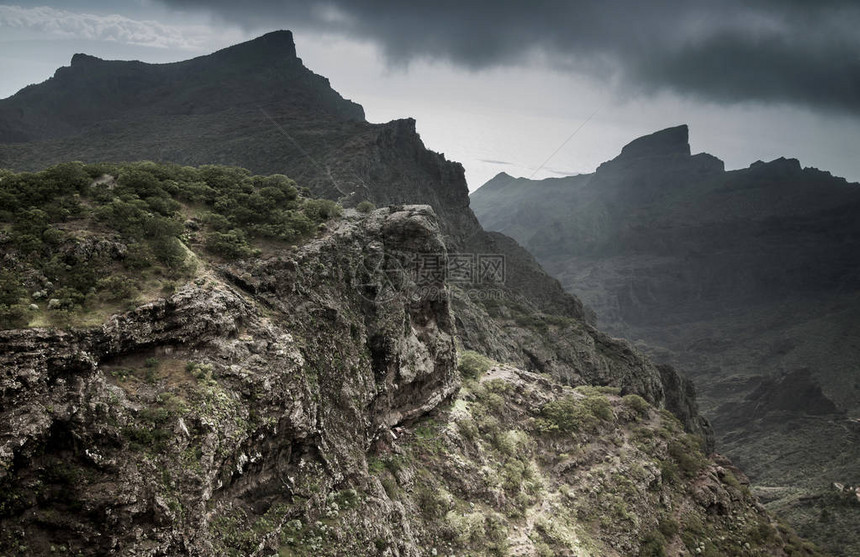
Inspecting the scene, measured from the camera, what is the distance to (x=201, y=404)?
1586cm

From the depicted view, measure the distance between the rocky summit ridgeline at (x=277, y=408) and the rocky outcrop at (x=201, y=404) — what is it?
68mm

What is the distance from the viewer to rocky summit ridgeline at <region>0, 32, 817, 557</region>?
43.8 ft

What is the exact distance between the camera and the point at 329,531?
18.8 m

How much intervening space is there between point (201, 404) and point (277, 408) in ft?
11.2

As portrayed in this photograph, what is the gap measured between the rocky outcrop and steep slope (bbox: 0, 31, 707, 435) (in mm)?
43156

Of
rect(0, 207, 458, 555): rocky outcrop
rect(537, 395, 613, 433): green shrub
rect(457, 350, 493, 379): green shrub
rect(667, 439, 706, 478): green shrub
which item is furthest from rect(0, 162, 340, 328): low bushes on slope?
rect(667, 439, 706, 478): green shrub

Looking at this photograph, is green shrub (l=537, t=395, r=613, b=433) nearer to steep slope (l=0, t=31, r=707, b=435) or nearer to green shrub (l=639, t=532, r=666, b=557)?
green shrub (l=639, t=532, r=666, b=557)

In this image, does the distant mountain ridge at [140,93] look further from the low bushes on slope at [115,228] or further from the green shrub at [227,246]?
the green shrub at [227,246]

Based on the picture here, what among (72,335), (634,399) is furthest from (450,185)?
(72,335)

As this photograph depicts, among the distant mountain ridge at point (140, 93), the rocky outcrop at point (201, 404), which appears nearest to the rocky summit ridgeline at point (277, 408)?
the rocky outcrop at point (201, 404)

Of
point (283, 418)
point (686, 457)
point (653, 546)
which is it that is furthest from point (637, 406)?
point (283, 418)

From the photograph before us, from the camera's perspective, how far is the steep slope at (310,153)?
8369 centimetres

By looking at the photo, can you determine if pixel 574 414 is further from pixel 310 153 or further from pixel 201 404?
pixel 310 153

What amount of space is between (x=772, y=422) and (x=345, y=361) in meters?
140
